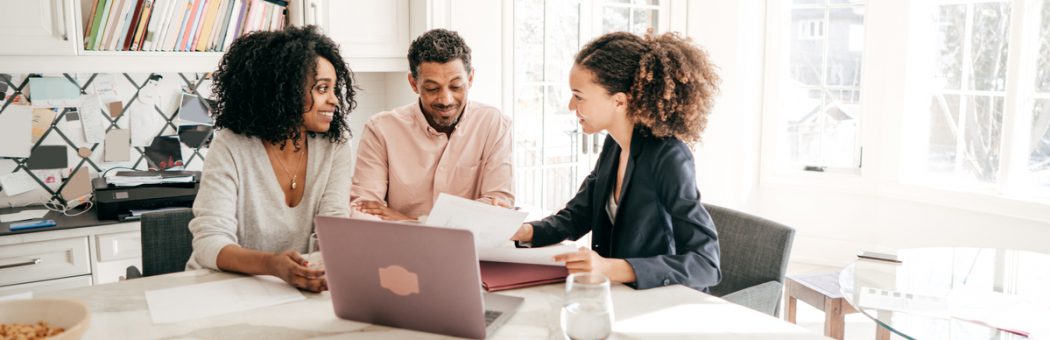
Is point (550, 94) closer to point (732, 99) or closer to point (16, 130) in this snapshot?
point (732, 99)

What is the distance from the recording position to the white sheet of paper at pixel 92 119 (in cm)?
309

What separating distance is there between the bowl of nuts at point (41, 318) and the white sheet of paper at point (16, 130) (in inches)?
82.9

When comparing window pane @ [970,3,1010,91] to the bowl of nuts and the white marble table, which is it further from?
the bowl of nuts

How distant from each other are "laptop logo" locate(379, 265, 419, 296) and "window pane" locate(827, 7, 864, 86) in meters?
3.62

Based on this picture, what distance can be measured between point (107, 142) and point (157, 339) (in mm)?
2172

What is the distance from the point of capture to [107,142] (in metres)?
3.15

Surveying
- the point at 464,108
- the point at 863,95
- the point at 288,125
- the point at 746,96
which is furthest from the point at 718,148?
the point at 288,125

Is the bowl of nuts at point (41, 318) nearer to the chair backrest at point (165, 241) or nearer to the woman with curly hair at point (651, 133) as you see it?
the chair backrest at point (165, 241)

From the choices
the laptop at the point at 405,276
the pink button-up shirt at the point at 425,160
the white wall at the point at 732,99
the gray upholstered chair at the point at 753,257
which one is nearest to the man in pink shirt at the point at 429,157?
the pink button-up shirt at the point at 425,160

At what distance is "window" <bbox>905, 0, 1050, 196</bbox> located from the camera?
3623 mm

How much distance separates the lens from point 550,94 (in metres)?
3.80

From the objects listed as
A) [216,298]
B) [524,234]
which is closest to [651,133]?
[524,234]

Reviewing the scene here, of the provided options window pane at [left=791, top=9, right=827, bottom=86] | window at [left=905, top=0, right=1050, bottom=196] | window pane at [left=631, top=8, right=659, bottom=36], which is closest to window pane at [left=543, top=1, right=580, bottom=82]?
window pane at [left=631, top=8, right=659, bottom=36]

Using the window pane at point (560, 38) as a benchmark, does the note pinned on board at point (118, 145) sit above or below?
below
